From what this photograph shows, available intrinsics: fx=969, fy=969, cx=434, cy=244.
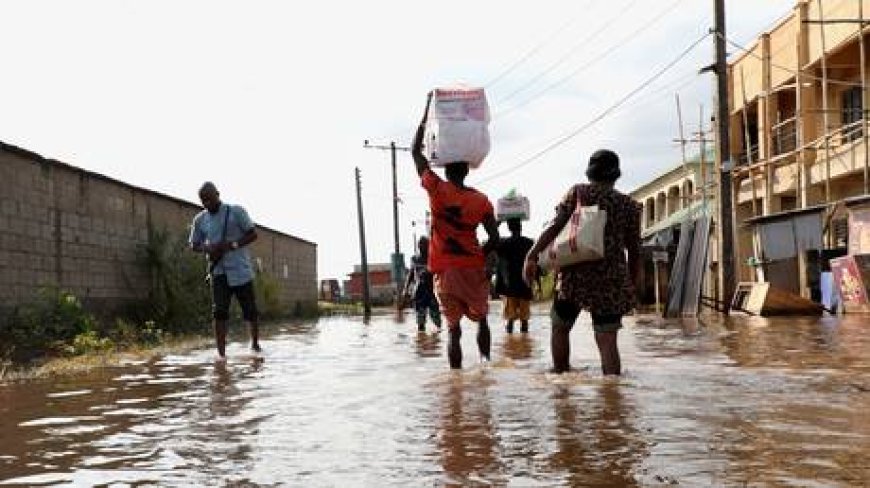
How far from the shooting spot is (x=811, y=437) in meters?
Answer: 3.53

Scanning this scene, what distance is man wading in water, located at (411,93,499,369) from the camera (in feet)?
21.0

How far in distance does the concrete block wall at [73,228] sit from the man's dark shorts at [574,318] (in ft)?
21.5

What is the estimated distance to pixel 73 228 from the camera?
1209 cm

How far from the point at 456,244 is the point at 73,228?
731 cm

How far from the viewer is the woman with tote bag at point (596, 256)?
18.7 ft

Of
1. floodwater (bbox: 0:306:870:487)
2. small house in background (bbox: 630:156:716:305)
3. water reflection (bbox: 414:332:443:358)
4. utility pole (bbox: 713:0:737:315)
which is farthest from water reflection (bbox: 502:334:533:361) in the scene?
small house in background (bbox: 630:156:716:305)

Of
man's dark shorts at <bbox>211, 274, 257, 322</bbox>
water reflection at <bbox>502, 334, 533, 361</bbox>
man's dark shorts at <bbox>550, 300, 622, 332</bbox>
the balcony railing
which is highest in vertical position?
the balcony railing

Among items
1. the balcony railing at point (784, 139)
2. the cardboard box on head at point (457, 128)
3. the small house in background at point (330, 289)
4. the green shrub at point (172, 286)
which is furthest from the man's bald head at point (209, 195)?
the small house in background at point (330, 289)

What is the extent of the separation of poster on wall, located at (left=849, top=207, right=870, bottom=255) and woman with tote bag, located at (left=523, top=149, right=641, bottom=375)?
12012 millimetres

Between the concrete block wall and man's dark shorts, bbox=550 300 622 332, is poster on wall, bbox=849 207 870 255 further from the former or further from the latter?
man's dark shorts, bbox=550 300 622 332

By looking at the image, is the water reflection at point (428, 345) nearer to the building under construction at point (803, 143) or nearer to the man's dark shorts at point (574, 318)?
the man's dark shorts at point (574, 318)

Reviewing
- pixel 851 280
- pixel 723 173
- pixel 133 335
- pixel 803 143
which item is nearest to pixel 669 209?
pixel 803 143

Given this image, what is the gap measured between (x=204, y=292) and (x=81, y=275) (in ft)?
11.2

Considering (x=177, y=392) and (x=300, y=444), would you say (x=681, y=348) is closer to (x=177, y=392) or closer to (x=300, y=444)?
(x=177, y=392)
